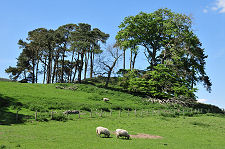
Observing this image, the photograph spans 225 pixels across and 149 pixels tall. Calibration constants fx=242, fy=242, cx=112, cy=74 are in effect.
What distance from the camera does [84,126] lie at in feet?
92.8

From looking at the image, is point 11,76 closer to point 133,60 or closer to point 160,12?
point 133,60

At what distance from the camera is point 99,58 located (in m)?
65.7

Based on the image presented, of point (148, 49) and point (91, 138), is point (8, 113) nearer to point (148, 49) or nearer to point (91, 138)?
point (91, 138)

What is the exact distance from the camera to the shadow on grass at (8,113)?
97.0 feet

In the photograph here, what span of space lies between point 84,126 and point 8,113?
11755 mm

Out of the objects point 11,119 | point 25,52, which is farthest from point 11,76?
point 11,119

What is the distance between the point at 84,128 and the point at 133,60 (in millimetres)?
47086

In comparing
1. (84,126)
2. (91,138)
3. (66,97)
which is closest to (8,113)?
(84,126)

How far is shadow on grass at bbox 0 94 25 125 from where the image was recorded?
29.6m

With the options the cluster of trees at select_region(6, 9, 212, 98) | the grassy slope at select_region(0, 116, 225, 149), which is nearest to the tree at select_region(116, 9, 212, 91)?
the cluster of trees at select_region(6, 9, 212, 98)

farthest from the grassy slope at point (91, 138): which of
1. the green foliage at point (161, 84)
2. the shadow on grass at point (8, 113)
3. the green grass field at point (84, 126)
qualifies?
the green foliage at point (161, 84)

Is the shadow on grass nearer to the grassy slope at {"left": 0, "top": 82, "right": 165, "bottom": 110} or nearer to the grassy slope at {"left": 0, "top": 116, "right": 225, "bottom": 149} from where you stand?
the grassy slope at {"left": 0, "top": 82, "right": 165, "bottom": 110}

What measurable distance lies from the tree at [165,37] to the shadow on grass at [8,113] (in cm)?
3257

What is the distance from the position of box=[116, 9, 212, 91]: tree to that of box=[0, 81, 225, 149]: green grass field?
14.5 meters
